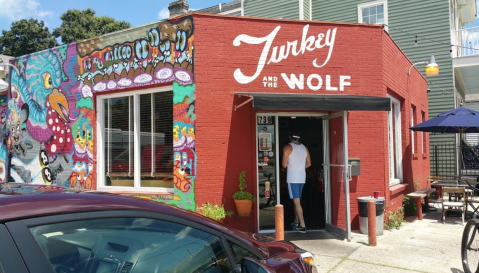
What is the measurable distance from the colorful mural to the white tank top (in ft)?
5.97

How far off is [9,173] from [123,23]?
3195 centimetres

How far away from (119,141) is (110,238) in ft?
20.4

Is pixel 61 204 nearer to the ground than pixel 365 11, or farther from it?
nearer to the ground

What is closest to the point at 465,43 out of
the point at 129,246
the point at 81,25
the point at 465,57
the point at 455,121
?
the point at 465,57

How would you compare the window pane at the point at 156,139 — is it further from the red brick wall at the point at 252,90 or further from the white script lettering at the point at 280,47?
the white script lettering at the point at 280,47

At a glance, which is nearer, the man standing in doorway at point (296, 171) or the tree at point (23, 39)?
the man standing in doorway at point (296, 171)

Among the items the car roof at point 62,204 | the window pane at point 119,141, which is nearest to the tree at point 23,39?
the window pane at point 119,141

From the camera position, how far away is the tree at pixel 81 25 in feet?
119

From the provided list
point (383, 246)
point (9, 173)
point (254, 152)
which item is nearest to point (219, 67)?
point (254, 152)

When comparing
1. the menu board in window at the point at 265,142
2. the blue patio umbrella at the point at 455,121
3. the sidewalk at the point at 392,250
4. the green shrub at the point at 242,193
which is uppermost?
the blue patio umbrella at the point at 455,121

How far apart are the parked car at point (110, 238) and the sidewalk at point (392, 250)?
3.44 meters

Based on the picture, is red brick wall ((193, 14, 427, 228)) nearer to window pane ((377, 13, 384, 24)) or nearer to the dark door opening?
the dark door opening

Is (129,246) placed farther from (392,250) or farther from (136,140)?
(136,140)

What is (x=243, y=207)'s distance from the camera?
672cm
